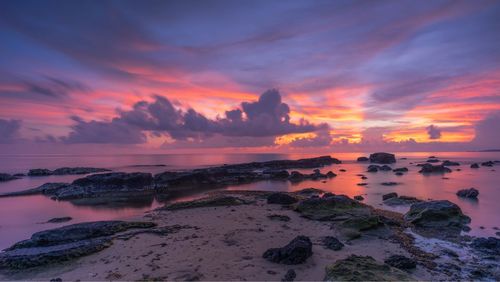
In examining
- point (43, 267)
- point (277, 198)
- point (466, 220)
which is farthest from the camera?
point (277, 198)

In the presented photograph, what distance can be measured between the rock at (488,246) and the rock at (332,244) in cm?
744

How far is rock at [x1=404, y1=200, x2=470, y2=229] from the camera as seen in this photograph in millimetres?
22344

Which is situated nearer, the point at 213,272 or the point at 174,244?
the point at 213,272

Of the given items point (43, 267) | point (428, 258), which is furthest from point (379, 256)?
point (43, 267)

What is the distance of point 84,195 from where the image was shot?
144ft

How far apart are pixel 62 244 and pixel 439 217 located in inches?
996

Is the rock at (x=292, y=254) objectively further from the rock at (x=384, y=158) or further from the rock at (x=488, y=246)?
the rock at (x=384, y=158)

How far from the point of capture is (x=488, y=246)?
16766 mm

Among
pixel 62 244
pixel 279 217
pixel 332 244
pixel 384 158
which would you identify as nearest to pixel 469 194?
pixel 279 217

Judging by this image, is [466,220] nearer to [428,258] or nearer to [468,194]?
[428,258]

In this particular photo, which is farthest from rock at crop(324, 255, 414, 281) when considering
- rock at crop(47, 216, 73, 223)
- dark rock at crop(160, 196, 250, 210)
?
rock at crop(47, 216, 73, 223)

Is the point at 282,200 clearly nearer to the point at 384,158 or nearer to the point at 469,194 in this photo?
the point at 469,194

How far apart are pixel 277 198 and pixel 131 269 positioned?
20.2 meters

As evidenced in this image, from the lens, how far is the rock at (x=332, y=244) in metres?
16.5
